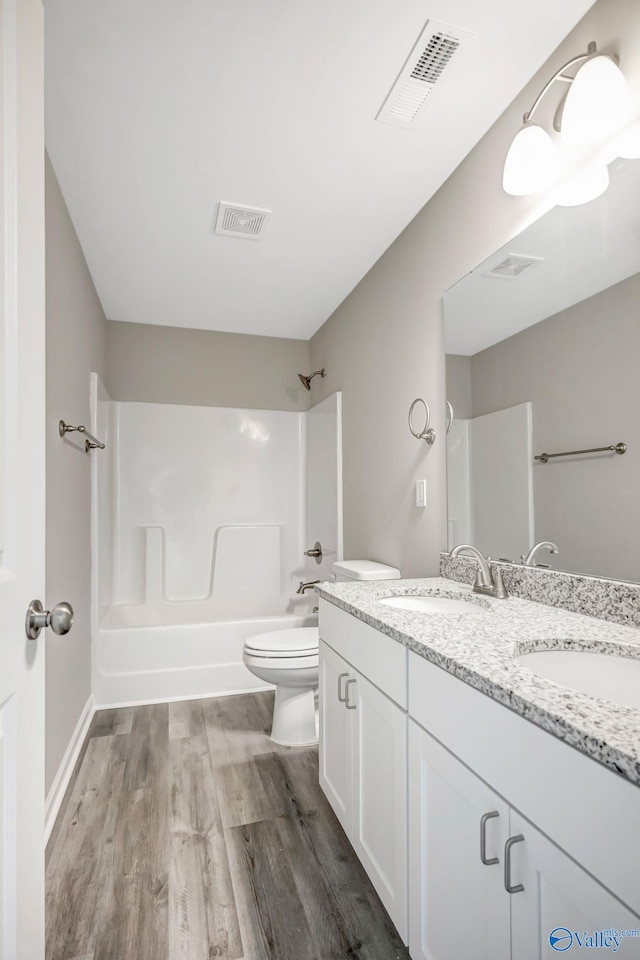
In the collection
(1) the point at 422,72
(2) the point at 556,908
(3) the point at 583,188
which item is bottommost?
(2) the point at 556,908

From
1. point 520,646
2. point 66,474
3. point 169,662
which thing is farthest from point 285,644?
point 520,646

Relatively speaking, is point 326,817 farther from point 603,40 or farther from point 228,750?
point 603,40

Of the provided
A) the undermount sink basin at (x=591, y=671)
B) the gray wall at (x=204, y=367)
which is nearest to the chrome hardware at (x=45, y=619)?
the undermount sink basin at (x=591, y=671)

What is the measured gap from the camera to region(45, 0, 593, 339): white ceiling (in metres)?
1.31

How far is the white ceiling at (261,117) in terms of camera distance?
4.31 feet

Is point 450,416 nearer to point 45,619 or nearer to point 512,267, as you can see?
point 512,267

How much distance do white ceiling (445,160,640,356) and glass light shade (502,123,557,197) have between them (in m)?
0.09

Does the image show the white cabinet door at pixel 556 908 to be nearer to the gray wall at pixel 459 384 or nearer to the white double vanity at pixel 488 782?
the white double vanity at pixel 488 782

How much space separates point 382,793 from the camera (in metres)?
1.29

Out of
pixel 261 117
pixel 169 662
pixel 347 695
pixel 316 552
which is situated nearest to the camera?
pixel 347 695

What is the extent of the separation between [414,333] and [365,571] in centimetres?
108

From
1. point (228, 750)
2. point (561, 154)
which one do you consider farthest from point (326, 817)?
point (561, 154)

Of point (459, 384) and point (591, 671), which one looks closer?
point (591, 671)

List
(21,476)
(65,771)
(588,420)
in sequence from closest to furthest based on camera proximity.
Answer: (21,476) < (588,420) < (65,771)
